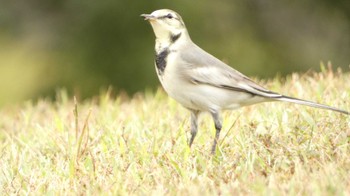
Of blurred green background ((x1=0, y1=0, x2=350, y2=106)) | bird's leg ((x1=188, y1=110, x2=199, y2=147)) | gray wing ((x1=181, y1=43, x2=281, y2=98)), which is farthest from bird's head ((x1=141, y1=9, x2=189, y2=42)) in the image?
blurred green background ((x1=0, y1=0, x2=350, y2=106))

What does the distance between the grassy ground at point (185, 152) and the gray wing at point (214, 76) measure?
0.89 ft

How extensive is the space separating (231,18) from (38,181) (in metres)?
8.04

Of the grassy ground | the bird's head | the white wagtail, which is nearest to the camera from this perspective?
the grassy ground

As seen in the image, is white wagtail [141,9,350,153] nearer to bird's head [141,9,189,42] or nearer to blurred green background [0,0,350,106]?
bird's head [141,9,189,42]

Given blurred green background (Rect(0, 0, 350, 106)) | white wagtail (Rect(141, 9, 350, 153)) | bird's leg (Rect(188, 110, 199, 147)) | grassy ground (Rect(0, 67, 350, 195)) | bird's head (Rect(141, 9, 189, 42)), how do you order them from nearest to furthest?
→ grassy ground (Rect(0, 67, 350, 195)) → white wagtail (Rect(141, 9, 350, 153)) → bird's head (Rect(141, 9, 189, 42)) → bird's leg (Rect(188, 110, 199, 147)) → blurred green background (Rect(0, 0, 350, 106))

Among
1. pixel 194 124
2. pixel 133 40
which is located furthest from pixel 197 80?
pixel 133 40

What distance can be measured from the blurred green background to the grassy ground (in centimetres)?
485

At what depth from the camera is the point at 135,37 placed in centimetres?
1262

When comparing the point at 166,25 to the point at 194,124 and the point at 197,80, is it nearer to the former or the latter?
the point at 197,80

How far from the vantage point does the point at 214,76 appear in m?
5.95

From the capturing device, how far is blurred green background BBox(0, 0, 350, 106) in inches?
495

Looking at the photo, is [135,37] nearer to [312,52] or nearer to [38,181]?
[312,52]

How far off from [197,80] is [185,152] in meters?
0.47

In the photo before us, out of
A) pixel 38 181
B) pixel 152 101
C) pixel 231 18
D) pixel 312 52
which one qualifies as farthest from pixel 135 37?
pixel 38 181
